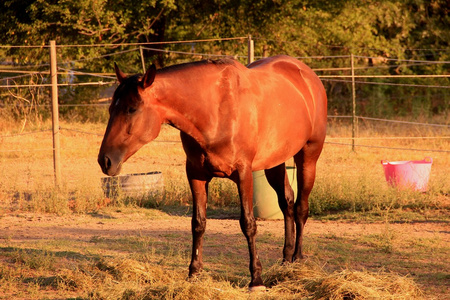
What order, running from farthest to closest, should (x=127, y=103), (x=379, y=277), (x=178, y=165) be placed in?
(x=178, y=165) < (x=379, y=277) < (x=127, y=103)

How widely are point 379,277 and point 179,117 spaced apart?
1.91 metres

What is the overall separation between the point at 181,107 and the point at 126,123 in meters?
0.46

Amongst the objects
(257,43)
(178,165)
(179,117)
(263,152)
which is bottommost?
(178,165)

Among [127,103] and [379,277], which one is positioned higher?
[127,103]

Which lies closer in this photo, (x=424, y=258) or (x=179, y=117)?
(x=179, y=117)

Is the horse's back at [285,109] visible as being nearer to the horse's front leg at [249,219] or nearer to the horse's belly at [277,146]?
the horse's belly at [277,146]

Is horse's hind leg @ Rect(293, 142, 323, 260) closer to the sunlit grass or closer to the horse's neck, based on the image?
the horse's neck

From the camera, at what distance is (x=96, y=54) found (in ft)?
52.0

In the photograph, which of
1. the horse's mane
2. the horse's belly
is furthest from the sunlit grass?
the horse's mane

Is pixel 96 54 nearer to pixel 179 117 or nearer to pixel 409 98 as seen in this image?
pixel 409 98

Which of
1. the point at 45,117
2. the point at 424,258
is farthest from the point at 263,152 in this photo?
the point at 45,117

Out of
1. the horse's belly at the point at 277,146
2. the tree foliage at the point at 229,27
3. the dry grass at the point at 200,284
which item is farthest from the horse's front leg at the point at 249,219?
the tree foliage at the point at 229,27

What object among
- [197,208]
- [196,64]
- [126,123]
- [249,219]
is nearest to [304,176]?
[249,219]

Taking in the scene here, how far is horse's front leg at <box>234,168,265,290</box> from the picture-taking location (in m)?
4.61
